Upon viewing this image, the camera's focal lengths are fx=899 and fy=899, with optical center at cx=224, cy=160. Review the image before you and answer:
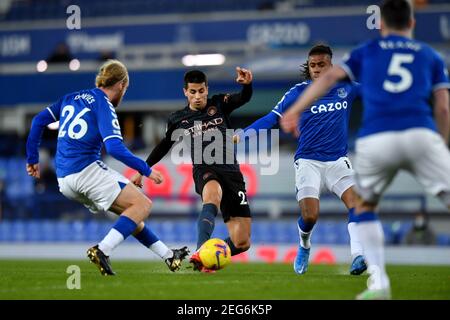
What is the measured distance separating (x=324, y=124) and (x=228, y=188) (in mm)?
1419

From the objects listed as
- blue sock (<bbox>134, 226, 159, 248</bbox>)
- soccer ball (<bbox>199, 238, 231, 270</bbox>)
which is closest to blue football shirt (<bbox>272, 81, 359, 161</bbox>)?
soccer ball (<bbox>199, 238, 231, 270</bbox>)

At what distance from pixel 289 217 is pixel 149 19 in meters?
9.19

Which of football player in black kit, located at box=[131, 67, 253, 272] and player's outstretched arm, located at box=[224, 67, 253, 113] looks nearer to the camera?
player's outstretched arm, located at box=[224, 67, 253, 113]

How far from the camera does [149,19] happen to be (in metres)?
28.5

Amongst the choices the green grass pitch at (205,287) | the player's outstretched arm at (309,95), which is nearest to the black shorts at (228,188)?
the green grass pitch at (205,287)

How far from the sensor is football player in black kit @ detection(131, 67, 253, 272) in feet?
36.0

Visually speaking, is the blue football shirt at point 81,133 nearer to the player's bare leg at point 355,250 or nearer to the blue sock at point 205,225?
the blue sock at point 205,225

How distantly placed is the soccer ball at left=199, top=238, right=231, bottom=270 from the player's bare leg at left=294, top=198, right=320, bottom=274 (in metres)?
1.23

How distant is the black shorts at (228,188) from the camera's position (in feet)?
36.0

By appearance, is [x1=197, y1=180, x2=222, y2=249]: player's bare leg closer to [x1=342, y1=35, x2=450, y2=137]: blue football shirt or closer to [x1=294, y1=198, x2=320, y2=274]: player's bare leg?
[x1=294, y1=198, x2=320, y2=274]: player's bare leg

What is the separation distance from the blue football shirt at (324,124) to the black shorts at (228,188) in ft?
2.76
